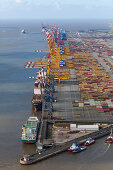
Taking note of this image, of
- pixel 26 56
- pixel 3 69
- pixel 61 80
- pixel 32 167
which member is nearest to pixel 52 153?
pixel 32 167

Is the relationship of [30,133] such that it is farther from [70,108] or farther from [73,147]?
[70,108]

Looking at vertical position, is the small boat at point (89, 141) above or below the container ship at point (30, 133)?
below

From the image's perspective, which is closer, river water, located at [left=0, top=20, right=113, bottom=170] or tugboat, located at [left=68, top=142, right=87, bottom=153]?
river water, located at [left=0, top=20, right=113, bottom=170]

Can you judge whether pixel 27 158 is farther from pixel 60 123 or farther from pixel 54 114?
pixel 54 114

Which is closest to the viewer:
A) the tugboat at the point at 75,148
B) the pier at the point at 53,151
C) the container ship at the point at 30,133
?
the pier at the point at 53,151

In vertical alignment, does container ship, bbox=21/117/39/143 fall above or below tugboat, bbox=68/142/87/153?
above

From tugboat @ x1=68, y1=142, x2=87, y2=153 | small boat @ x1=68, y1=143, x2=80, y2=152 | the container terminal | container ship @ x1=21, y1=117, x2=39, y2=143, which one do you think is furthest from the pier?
container ship @ x1=21, y1=117, x2=39, y2=143

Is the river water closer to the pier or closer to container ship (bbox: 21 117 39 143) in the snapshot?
the pier

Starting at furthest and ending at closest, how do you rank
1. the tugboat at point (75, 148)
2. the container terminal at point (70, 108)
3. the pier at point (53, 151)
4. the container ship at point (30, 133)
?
the container ship at point (30, 133)
the container terminal at point (70, 108)
the tugboat at point (75, 148)
the pier at point (53, 151)

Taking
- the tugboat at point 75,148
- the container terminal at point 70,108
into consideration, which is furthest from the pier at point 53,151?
the tugboat at point 75,148

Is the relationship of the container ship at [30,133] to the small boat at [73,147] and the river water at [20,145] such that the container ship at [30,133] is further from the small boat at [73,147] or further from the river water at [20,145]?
the small boat at [73,147]

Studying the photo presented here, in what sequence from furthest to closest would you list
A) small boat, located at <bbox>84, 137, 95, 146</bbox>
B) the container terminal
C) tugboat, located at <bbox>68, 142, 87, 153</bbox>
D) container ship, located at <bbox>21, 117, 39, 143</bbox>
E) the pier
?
1. container ship, located at <bbox>21, 117, 39, 143</bbox>
2. small boat, located at <bbox>84, 137, 95, 146</bbox>
3. the container terminal
4. tugboat, located at <bbox>68, 142, 87, 153</bbox>
5. the pier

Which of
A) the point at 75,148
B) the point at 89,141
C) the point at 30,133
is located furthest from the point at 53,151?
the point at 89,141
